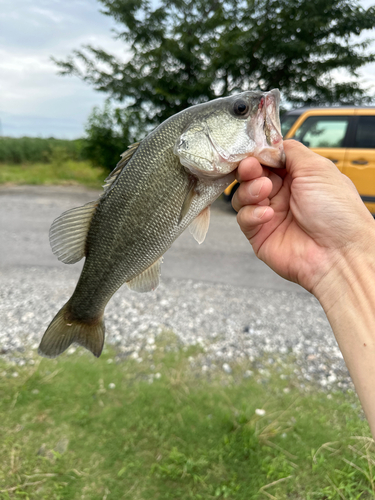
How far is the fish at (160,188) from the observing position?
1.53 meters

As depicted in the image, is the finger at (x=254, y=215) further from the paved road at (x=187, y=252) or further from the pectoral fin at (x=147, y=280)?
the paved road at (x=187, y=252)

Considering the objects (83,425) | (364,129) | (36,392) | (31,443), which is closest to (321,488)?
(83,425)

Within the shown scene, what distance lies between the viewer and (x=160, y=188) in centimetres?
155

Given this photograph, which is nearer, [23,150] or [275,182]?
[275,182]

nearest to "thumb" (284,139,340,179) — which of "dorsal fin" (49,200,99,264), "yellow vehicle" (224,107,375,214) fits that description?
"dorsal fin" (49,200,99,264)

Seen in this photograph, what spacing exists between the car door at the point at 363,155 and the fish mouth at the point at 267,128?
220 inches

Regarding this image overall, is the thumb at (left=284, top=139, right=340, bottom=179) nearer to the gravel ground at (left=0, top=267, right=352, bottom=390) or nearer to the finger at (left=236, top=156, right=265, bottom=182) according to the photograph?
the finger at (left=236, top=156, right=265, bottom=182)

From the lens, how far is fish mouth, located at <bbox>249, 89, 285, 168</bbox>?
59.2 inches

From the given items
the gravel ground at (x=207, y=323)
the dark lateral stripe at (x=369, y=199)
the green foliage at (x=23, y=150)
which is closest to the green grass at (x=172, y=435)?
the gravel ground at (x=207, y=323)

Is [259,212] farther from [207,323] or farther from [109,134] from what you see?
[109,134]

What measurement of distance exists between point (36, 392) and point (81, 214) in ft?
7.00

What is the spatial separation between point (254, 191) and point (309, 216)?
1.17 feet

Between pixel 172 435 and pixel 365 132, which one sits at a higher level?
pixel 365 132

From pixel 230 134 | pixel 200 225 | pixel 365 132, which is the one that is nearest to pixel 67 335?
pixel 200 225
